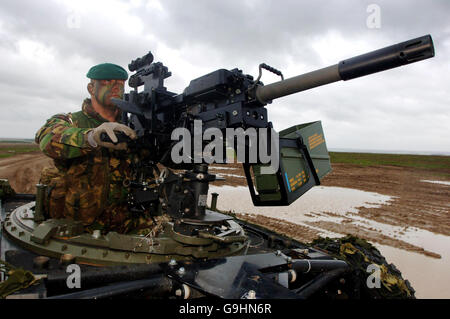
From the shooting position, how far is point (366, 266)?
319 cm

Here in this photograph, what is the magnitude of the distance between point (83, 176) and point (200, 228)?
1.47 m

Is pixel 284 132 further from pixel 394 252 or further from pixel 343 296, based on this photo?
pixel 394 252

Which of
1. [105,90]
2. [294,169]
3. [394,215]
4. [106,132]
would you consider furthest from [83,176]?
[394,215]

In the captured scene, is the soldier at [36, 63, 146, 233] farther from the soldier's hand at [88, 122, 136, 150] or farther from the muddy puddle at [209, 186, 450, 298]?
the muddy puddle at [209, 186, 450, 298]

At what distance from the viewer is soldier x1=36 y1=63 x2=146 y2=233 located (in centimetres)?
302

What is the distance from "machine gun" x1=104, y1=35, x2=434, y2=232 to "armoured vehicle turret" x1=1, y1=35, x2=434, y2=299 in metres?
0.01

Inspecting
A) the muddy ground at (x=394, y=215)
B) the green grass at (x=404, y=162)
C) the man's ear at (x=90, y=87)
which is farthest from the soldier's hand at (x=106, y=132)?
the green grass at (x=404, y=162)

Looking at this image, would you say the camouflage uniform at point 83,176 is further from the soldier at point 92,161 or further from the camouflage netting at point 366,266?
the camouflage netting at point 366,266

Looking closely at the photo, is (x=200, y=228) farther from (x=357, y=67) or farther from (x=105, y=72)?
(x=105, y=72)

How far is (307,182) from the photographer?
3602 millimetres

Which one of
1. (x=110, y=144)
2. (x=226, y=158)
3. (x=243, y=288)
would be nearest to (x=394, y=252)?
(x=226, y=158)

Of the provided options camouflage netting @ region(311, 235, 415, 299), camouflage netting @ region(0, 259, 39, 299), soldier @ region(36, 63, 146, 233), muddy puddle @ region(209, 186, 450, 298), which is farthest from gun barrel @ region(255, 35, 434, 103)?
muddy puddle @ region(209, 186, 450, 298)

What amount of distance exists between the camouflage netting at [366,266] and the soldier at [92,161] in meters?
2.44
